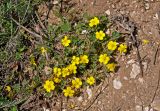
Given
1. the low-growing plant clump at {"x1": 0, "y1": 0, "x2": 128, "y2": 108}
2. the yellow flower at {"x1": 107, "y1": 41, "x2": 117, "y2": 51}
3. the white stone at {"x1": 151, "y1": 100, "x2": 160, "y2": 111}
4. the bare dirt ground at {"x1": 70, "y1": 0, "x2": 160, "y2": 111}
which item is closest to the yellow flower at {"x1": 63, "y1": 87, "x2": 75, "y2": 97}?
the low-growing plant clump at {"x1": 0, "y1": 0, "x2": 128, "y2": 108}

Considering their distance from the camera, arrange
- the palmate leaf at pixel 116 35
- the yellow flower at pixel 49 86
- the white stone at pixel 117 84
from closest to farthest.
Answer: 1. the yellow flower at pixel 49 86
2. the white stone at pixel 117 84
3. the palmate leaf at pixel 116 35

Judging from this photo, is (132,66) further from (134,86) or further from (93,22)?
(93,22)

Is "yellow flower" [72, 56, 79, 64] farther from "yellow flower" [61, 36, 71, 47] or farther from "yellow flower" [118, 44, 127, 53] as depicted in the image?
"yellow flower" [118, 44, 127, 53]

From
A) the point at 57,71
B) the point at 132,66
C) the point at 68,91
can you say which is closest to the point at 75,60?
the point at 57,71

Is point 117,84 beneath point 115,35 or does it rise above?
beneath

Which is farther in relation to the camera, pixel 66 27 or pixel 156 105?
pixel 66 27

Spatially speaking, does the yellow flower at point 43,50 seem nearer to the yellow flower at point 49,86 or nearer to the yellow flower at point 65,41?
the yellow flower at point 65,41

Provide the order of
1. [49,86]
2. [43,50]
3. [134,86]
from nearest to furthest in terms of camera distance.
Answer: [49,86]
[134,86]
[43,50]

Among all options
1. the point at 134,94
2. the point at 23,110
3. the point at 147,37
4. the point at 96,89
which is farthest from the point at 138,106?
the point at 23,110

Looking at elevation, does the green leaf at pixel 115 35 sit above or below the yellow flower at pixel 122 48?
above

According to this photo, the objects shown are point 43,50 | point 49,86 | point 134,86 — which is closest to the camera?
point 49,86

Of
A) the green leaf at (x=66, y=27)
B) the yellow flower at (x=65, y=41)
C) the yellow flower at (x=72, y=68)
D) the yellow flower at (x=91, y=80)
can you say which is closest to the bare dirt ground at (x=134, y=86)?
the yellow flower at (x=91, y=80)

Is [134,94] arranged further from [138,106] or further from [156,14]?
[156,14]
